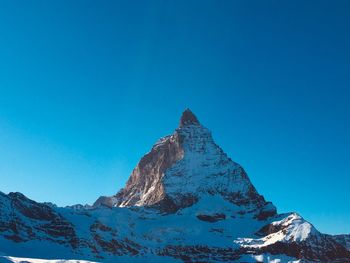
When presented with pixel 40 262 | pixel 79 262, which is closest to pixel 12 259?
pixel 40 262

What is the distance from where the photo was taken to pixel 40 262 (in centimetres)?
10431

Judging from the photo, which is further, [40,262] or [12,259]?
[12,259]

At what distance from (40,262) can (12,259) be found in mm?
10697

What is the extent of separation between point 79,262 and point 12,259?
64.4 feet

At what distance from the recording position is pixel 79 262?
10006cm

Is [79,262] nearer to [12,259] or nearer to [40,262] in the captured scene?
[40,262]

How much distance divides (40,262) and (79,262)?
9165mm

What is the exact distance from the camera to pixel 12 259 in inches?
4405

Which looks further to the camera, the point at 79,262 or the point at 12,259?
the point at 12,259
